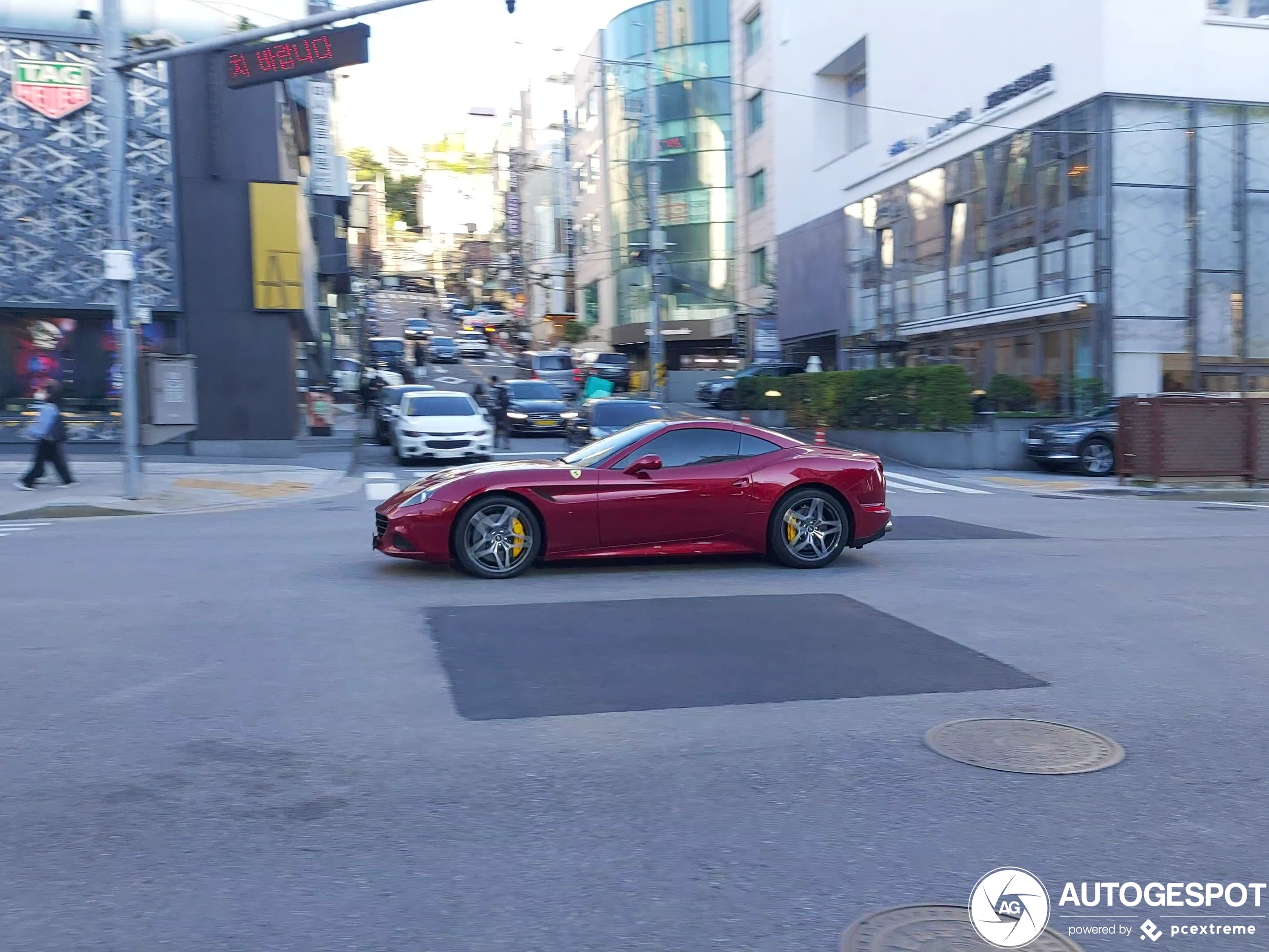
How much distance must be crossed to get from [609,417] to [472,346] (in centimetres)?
4594

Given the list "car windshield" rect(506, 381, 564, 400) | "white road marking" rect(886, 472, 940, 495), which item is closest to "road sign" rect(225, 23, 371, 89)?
"white road marking" rect(886, 472, 940, 495)

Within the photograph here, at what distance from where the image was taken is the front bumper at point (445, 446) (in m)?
23.9

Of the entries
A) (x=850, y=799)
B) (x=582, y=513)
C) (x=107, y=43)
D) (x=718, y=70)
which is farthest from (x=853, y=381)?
(x=718, y=70)

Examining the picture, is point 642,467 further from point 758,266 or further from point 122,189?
point 758,266

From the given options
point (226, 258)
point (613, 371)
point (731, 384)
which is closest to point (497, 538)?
point (226, 258)

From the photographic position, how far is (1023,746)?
18.0 ft

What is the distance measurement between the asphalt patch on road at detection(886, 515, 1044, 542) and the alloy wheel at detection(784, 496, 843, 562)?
6.14 feet

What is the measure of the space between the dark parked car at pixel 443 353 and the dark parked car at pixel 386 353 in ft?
11.0

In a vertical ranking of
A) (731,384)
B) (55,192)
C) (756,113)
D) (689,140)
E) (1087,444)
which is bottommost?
(1087,444)

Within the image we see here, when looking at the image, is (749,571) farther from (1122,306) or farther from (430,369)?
(430,369)

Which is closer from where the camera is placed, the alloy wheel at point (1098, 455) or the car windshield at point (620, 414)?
the alloy wheel at point (1098, 455)

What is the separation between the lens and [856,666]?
6.91 m

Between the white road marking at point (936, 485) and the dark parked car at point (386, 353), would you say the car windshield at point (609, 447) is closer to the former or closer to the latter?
the white road marking at point (936, 485)

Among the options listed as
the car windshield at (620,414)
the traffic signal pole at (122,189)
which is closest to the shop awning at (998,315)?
the car windshield at (620,414)
